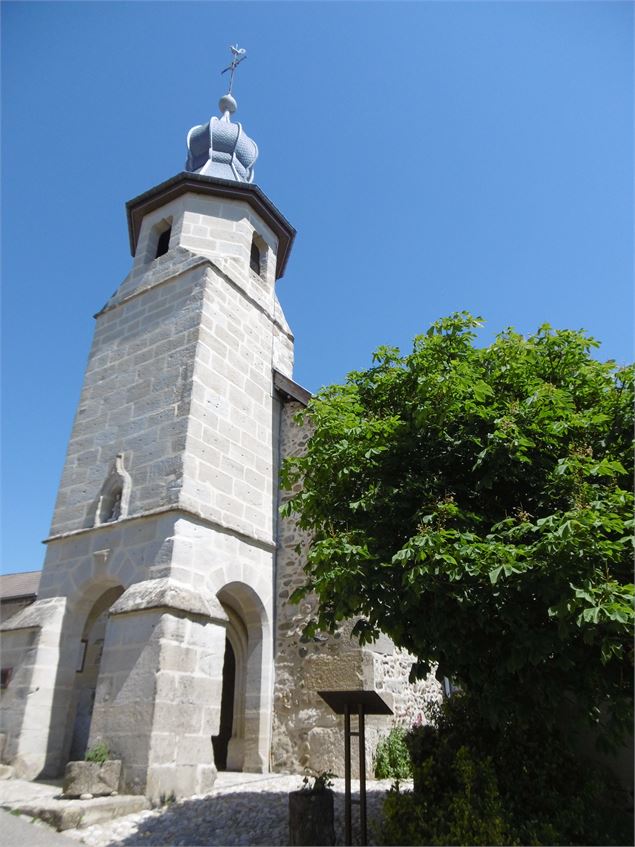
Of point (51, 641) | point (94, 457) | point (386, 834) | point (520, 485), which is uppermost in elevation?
point (94, 457)

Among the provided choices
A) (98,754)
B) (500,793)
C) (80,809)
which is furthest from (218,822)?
(500,793)

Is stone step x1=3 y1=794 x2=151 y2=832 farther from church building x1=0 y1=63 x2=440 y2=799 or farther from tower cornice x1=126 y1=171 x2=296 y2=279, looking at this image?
tower cornice x1=126 y1=171 x2=296 y2=279

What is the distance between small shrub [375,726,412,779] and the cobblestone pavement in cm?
81

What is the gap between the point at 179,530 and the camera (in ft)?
25.5

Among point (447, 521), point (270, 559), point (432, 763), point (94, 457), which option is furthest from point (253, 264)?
point (432, 763)

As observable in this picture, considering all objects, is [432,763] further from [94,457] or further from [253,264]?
[253,264]

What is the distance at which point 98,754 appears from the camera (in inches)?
249

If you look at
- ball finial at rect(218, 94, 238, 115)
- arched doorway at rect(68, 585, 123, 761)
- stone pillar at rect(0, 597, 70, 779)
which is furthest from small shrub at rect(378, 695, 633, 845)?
ball finial at rect(218, 94, 238, 115)

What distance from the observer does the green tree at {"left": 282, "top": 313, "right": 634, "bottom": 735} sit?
4.09 metres

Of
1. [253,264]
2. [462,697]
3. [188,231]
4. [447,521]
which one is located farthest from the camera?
[253,264]

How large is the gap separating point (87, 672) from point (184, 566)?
2.84 meters

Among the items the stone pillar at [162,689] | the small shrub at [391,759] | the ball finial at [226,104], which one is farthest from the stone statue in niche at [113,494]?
the ball finial at [226,104]

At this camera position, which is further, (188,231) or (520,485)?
(188,231)

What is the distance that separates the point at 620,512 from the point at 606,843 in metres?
2.52
